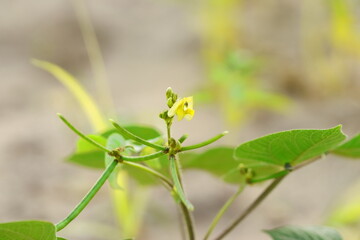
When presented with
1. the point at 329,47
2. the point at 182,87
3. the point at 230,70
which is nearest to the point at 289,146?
the point at 230,70

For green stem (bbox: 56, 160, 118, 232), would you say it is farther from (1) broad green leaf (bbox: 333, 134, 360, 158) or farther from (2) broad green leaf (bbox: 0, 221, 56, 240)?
(1) broad green leaf (bbox: 333, 134, 360, 158)

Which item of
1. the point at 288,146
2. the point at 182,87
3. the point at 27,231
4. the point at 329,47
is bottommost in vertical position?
the point at 27,231

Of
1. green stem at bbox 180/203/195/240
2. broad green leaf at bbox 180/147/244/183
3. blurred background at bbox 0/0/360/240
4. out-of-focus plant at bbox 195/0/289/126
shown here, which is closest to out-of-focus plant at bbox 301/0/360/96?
blurred background at bbox 0/0/360/240

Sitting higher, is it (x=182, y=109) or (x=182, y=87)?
(x=182, y=87)

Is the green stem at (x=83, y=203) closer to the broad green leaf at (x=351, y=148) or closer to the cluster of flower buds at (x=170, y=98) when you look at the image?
the cluster of flower buds at (x=170, y=98)

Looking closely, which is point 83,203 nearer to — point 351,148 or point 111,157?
point 111,157

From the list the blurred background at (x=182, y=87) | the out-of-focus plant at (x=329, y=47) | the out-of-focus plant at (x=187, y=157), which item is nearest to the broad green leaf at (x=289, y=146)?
the out-of-focus plant at (x=187, y=157)
